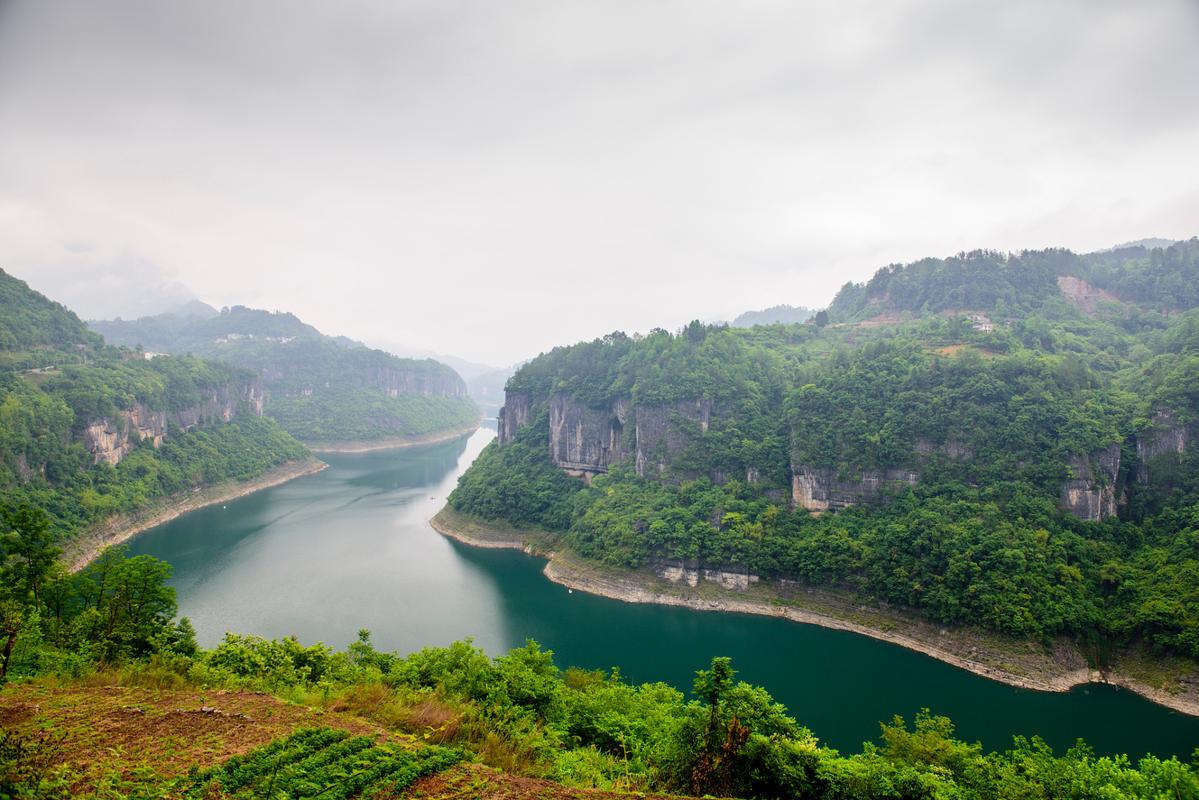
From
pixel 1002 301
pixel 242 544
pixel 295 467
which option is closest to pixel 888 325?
pixel 1002 301

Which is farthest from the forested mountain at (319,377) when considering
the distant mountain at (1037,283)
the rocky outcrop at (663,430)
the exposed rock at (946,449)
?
the exposed rock at (946,449)

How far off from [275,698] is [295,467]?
3346 inches

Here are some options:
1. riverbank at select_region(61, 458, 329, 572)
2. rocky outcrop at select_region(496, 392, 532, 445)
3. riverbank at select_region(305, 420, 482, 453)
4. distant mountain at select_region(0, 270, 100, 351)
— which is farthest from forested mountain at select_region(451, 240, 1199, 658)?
riverbank at select_region(305, 420, 482, 453)

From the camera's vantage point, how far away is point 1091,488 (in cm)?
3575

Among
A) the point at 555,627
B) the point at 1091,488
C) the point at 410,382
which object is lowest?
the point at 555,627

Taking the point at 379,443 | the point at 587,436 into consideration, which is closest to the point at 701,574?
the point at 587,436

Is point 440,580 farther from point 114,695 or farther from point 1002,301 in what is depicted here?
point 1002,301

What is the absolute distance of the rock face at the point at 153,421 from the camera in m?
57.9

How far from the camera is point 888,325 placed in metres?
71.8

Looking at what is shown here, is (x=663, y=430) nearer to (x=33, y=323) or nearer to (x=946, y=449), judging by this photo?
(x=946, y=449)

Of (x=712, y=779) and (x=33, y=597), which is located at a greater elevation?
(x=33, y=597)

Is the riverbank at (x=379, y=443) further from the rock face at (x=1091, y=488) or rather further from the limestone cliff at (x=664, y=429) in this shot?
the rock face at (x=1091, y=488)

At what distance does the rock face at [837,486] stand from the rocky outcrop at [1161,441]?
12708 millimetres

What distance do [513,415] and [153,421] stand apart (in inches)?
1673
